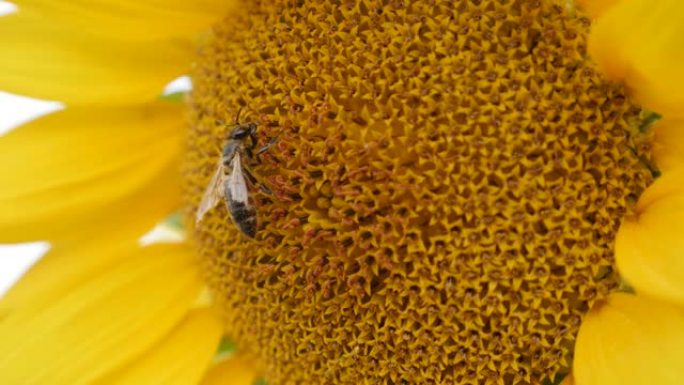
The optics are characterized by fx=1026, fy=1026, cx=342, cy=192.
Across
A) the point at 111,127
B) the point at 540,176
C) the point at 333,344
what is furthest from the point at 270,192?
the point at 111,127

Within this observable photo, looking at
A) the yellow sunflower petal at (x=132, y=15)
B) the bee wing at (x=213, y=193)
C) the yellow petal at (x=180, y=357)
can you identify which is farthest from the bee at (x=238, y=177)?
the yellow petal at (x=180, y=357)

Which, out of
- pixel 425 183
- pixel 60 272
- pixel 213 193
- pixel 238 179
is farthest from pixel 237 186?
pixel 60 272

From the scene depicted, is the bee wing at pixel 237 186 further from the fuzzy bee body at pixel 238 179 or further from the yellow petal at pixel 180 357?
the yellow petal at pixel 180 357

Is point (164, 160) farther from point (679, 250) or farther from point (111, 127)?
point (679, 250)

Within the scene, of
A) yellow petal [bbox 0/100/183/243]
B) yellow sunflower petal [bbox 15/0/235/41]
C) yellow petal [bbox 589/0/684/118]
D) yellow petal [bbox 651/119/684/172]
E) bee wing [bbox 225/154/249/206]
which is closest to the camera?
yellow petal [bbox 589/0/684/118]

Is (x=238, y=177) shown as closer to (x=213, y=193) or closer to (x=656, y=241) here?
(x=213, y=193)

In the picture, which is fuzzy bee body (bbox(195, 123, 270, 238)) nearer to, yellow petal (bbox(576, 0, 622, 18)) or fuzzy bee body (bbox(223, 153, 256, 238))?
fuzzy bee body (bbox(223, 153, 256, 238))

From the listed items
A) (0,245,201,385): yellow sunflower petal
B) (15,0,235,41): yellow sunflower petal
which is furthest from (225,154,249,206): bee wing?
(0,245,201,385): yellow sunflower petal
